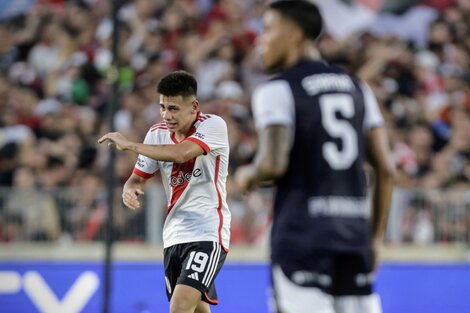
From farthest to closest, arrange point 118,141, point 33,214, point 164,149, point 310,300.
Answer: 1. point 33,214
2. point 164,149
3. point 118,141
4. point 310,300

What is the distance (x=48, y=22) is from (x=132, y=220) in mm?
4084

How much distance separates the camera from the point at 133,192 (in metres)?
7.58

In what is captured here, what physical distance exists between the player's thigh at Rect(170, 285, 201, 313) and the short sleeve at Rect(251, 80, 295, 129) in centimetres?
307

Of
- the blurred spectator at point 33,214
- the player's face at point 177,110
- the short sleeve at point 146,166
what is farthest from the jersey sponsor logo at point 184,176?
the blurred spectator at point 33,214

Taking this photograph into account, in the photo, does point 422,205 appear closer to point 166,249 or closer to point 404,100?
point 404,100

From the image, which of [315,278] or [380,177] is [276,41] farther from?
[315,278]

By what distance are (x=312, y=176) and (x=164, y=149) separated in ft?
8.29

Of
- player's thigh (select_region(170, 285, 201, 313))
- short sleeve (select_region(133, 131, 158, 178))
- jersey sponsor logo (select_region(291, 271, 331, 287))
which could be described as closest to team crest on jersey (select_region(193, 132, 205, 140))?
short sleeve (select_region(133, 131, 158, 178))

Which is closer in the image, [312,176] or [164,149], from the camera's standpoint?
[312,176]

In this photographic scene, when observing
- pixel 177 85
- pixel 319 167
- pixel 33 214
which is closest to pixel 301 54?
pixel 319 167

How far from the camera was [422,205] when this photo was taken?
44.8ft

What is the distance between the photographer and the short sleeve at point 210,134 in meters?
7.89

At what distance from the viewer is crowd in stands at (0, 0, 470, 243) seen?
13469 mm

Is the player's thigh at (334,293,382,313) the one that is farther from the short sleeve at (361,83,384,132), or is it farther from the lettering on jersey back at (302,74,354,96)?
the lettering on jersey back at (302,74,354,96)
